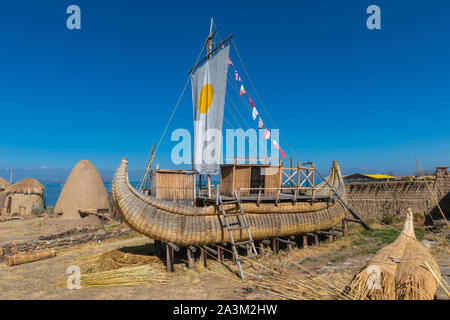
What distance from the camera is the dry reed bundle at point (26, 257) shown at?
1097 centimetres

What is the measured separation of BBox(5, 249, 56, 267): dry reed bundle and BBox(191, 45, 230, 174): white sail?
7.55 m

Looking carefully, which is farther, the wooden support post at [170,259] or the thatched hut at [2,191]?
the thatched hut at [2,191]

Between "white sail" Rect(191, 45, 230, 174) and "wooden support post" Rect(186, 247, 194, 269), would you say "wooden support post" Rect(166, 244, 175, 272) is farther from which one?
"white sail" Rect(191, 45, 230, 174)

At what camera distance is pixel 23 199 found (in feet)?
96.1

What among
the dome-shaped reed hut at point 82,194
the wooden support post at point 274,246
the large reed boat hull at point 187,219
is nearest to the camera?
the large reed boat hull at point 187,219

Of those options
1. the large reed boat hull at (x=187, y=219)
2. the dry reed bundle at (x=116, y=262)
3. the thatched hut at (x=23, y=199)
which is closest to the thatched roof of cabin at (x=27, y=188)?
the thatched hut at (x=23, y=199)

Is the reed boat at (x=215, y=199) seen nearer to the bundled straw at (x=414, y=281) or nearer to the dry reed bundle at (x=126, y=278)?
the dry reed bundle at (x=126, y=278)

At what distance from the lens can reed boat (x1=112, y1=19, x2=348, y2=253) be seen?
9.76 meters

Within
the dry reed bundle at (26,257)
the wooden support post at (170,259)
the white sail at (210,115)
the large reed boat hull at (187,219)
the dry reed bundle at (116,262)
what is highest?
the white sail at (210,115)

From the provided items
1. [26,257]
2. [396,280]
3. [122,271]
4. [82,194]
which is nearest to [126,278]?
[122,271]

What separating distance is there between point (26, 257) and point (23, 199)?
873 inches
